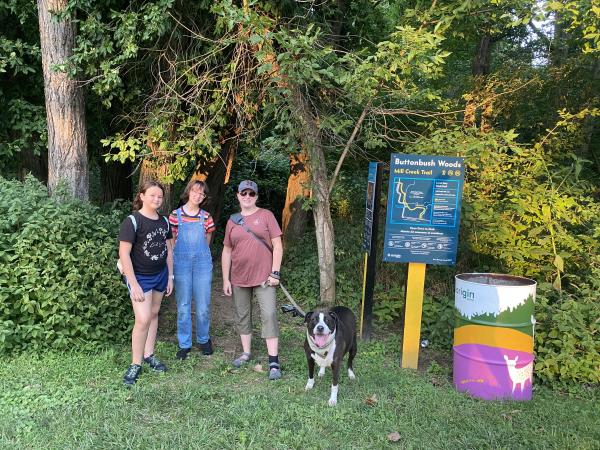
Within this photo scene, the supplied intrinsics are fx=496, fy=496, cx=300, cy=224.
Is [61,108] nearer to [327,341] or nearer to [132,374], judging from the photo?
[132,374]

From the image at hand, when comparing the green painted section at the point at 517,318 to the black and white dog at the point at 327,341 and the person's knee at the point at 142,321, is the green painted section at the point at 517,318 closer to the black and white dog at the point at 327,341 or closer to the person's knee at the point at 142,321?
the black and white dog at the point at 327,341

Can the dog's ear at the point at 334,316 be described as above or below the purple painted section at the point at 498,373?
above

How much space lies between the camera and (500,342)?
13.9ft

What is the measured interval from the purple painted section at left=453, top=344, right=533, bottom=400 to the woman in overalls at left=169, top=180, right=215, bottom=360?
2599 mm

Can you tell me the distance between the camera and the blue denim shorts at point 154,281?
4.26 m

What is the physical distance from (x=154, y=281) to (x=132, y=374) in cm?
81

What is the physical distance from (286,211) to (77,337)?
5.08 m

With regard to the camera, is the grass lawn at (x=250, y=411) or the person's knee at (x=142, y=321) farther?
the person's knee at (x=142, y=321)

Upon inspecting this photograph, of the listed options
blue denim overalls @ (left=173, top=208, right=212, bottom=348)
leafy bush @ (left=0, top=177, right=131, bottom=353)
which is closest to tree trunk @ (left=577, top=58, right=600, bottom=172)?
blue denim overalls @ (left=173, top=208, right=212, bottom=348)

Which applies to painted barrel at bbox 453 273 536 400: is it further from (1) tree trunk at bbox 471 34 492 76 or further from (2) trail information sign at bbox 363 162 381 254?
(1) tree trunk at bbox 471 34 492 76

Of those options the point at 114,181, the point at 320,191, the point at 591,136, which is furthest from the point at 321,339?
the point at 591,136

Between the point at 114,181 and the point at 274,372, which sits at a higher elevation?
the point at 114,181

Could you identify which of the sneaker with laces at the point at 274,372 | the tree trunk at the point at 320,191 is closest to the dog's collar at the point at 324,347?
the sneaker with laces at the point at 274,372

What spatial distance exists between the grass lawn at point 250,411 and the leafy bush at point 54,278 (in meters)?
0.25
